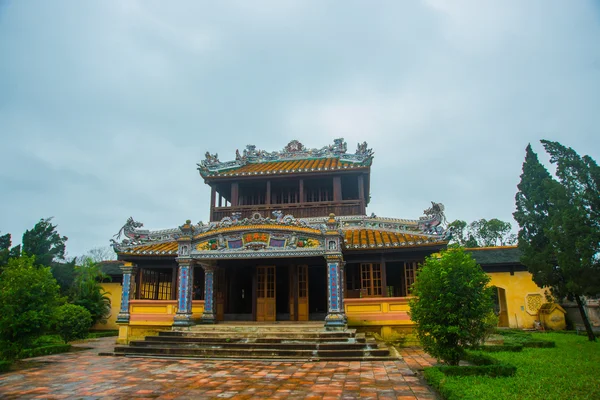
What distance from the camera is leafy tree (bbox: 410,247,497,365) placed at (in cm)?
884

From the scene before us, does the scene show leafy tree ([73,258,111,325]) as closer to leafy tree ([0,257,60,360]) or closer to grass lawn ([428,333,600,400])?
leafy tree ([0,257,60,360])

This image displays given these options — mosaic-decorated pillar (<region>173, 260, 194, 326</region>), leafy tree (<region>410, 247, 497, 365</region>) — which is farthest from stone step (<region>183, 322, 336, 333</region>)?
leafy tree (<region>410, 247, 497, 365</region>)

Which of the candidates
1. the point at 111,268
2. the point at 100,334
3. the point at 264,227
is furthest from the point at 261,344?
the point at 111,268

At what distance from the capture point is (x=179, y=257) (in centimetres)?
1516

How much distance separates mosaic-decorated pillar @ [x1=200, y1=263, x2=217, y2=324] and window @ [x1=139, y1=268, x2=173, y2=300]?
3.57 m

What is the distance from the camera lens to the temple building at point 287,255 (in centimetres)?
1472

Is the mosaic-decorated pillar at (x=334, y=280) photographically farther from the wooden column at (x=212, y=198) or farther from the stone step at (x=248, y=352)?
the wooden column at (x=212, y=198)

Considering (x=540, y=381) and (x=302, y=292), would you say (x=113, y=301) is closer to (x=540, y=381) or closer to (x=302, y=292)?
(x=302, y=292)

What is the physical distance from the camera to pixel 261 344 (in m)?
12.7

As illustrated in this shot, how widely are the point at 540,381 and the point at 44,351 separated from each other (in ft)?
49.1

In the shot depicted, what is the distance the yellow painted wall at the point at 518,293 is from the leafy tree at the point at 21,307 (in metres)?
20.8

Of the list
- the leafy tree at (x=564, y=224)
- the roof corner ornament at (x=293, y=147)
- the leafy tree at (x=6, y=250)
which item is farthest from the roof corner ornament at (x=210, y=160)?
the leafy tree at (x=564, y=224)

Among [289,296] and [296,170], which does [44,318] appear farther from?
[296,170]

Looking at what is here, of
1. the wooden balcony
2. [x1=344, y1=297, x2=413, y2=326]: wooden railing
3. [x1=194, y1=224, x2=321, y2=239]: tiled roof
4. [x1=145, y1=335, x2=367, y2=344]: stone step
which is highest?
the wooden balcony
